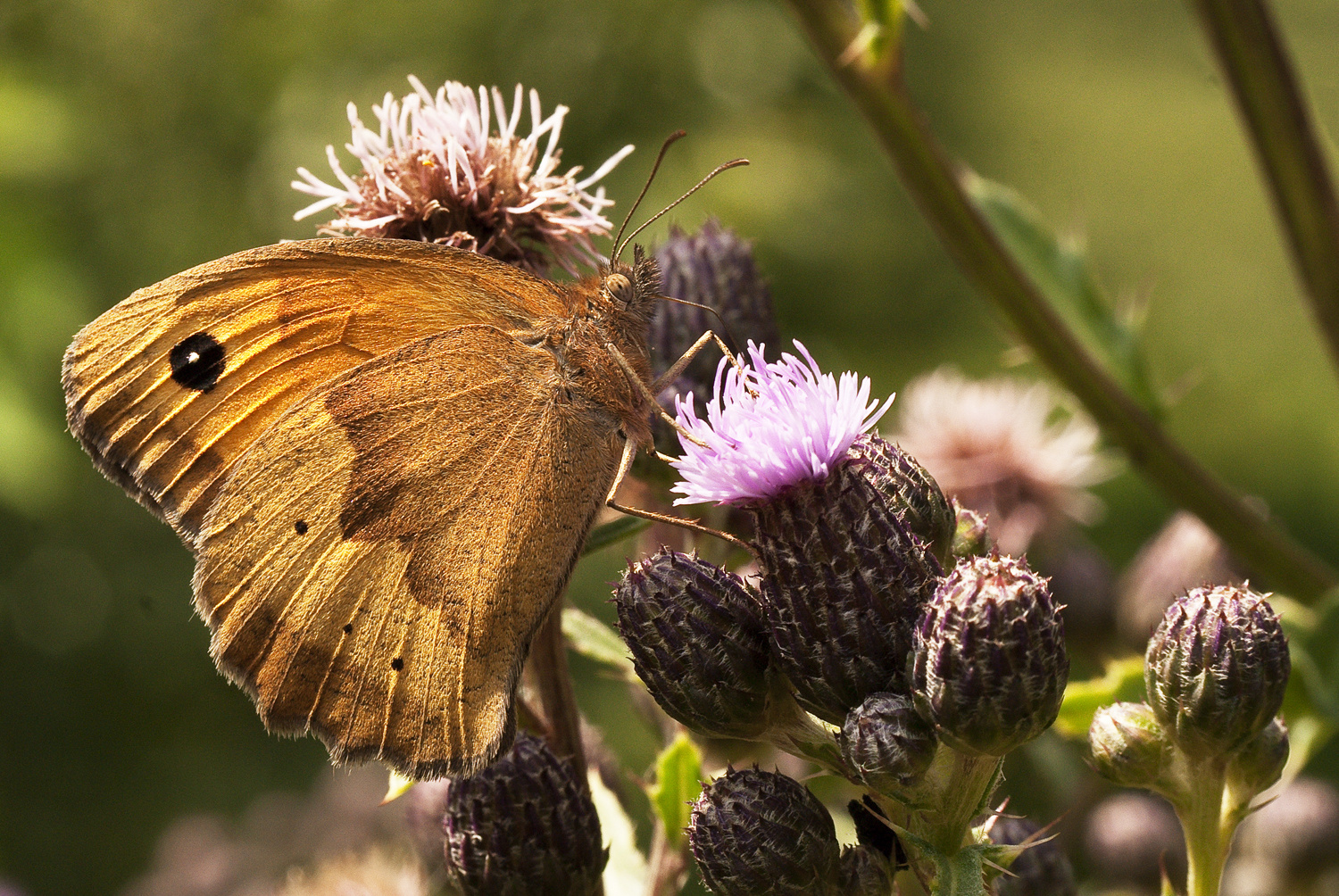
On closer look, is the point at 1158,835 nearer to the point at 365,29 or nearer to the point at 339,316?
→ the point at 339,316

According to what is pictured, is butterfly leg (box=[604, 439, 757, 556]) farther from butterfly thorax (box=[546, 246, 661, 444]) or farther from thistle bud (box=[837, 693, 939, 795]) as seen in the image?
thistle bud (box=[837, 693, 939, 795])

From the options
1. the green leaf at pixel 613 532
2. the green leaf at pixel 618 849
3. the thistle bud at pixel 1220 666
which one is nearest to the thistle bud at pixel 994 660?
the thistle bud at pixel 1220 666

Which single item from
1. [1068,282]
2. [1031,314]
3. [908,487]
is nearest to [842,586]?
[908,487]

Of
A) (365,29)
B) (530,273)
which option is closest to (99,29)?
(365,29)

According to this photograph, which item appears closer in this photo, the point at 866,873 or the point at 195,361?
the point at 866,873

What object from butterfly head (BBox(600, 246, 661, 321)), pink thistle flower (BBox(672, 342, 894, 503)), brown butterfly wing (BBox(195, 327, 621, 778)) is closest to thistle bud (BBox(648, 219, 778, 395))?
butterfly head (BBox(600, 246, 661, 321))

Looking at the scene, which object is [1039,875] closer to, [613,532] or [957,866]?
[957,866]

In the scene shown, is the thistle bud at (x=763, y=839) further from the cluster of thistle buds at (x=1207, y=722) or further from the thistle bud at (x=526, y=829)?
the cluster of thistle buds at (x=1207, y=722)
